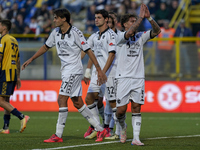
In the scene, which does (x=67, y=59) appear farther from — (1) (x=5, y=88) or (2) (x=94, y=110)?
(1) (x=5, y=88)

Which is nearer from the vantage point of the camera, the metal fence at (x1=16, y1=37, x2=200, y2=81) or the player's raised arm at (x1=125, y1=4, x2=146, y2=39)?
the player's raised arm at (x1=125, y1=4, x2=146, y2=39)

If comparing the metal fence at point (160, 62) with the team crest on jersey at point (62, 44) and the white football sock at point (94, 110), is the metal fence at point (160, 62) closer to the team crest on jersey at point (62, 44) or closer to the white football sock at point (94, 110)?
the white football sock at point (94, 110)

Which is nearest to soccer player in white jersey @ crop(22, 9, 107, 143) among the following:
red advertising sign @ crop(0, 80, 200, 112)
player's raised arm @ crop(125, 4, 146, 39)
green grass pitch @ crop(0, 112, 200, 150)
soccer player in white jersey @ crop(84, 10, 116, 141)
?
green grass pitch @ crop(0, 112, 200, 150)

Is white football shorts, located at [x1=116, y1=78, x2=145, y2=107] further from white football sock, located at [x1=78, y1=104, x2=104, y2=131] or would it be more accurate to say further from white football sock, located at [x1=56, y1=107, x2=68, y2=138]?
white football sock, located at [x1=56, y1=107, x2=68, y2=138]

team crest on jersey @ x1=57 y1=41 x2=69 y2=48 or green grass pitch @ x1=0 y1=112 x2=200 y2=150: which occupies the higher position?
team crest on jersey @ x1=57 y1=41 x2=69 y2=48

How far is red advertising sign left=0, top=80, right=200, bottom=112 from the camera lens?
14.7 m

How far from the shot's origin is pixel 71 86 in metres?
7.18

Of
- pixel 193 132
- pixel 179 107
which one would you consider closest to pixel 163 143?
pixel 193 132

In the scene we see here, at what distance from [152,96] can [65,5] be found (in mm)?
9012

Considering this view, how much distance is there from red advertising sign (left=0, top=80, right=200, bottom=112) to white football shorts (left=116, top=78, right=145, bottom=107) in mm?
7842

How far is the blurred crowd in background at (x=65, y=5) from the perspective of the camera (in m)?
19.7

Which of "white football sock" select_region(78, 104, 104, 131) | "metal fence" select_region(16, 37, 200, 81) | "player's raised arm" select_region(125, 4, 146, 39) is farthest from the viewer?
"metal fence" select_region(16, 37, 200, 81)

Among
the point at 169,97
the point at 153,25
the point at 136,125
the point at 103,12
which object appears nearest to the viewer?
the point at 153,25

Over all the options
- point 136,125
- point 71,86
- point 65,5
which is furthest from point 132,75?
point 65,5
